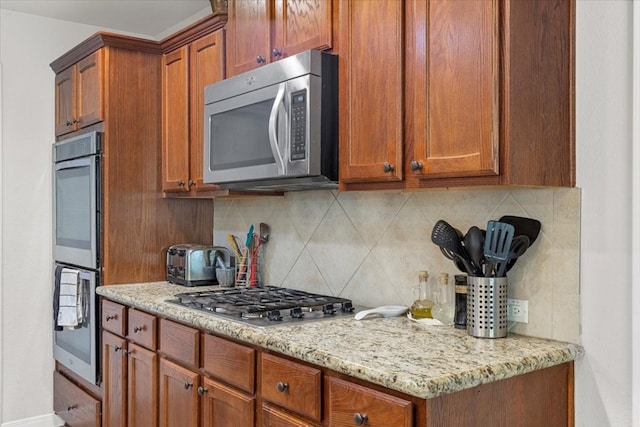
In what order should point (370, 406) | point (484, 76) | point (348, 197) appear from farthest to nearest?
point (348, 197) → point (484, 76) → point (370, 406)

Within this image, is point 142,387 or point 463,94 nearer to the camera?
point 463,94

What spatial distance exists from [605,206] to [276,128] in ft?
3.74

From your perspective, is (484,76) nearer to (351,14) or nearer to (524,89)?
(524,89)

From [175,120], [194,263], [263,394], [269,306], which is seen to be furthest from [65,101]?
[263,394]

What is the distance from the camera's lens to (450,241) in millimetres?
1833

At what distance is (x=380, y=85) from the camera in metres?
1.89

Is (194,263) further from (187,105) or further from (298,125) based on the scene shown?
(298,125)

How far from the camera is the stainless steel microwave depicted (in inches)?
81.8

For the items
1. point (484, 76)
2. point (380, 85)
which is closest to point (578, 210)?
point (484, 76)

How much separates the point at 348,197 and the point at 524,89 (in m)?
1.05

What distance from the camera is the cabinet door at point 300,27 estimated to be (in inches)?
83.6

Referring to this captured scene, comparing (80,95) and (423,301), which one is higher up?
(80,95)

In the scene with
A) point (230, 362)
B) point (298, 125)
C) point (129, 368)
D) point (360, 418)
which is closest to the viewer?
point (360, 418)

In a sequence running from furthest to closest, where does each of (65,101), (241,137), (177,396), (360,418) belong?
(65,101)
(241,137)
(177,396)
(360,418)
